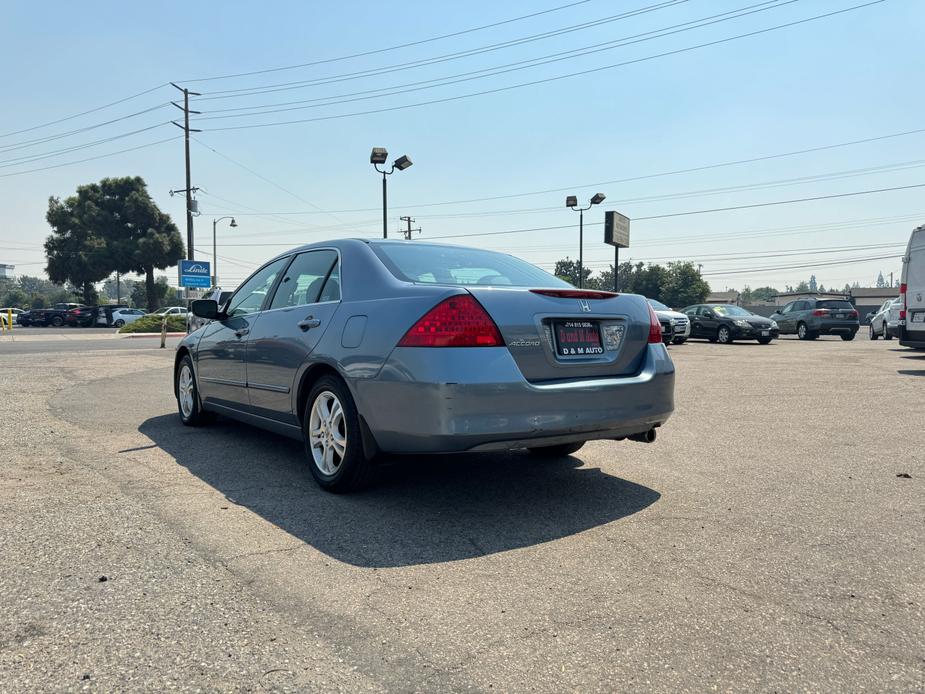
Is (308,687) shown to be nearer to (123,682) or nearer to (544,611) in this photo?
(123,682)

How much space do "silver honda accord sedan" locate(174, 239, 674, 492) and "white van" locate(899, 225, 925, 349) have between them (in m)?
10.8

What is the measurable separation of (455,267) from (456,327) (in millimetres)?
983

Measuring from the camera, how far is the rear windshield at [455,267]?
4051 millimetres

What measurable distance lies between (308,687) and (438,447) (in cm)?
154

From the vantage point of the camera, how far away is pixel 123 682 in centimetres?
197

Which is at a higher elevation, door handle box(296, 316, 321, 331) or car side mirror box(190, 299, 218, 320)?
car side mirror box(190, 299, 218, 320)

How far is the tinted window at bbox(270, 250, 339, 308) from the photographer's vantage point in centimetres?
455

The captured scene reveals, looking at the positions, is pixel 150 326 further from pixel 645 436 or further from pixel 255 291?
pixel 645 436

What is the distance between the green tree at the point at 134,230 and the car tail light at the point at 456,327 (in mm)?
56237

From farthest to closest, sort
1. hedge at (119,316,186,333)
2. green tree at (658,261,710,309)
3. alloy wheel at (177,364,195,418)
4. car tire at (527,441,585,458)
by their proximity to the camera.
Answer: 1. green tree at (658,261,710,309)
2. hedge at (119,316,186,333)
3. alloy wheel at (177,364,195,418)
4. car tire at (527,441,585,458)

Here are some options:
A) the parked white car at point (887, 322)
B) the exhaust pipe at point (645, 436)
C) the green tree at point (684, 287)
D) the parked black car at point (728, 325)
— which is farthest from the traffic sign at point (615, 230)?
the green tree at point (684, 287)

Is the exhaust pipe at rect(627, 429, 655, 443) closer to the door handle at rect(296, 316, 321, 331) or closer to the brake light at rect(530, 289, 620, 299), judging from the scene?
the brake light at rect(530, 289, 620, 299)

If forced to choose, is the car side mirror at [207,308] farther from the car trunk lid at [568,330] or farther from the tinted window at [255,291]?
the car trunk lid at [568,330]

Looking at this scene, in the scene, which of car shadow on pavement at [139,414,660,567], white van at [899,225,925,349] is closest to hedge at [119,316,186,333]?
car shadow on pavement at [139,414,660,567]
